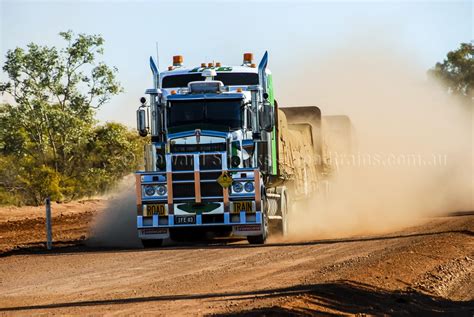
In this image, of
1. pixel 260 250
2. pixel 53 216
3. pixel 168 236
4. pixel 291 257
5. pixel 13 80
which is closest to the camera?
pixel 291 257

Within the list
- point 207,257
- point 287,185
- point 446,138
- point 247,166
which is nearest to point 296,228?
point 287,185

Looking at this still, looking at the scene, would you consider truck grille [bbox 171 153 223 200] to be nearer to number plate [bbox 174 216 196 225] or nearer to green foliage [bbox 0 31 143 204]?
number plate [bbox 174 216 196 225]

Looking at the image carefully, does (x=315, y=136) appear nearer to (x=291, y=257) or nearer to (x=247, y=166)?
(x=247, y=166)

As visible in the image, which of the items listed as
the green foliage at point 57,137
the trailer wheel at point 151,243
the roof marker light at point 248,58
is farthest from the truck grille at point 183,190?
the green foliage at point 57,137

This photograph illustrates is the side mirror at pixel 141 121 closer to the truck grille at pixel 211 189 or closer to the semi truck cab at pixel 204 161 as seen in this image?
the semi truck cab at pixel 204 161

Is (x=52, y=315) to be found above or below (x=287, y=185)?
below

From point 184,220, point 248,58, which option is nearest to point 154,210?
point 184,220

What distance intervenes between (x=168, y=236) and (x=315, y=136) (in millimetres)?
11075

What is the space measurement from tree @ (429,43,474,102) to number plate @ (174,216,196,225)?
6851 cm

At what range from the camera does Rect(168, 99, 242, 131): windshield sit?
2102 centimetres

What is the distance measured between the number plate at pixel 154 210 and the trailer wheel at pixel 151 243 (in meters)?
0.72

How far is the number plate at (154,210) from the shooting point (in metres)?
20.8

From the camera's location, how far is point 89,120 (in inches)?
1946

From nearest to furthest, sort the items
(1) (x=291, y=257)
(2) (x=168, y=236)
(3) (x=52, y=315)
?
(3) (x=52, y=315)
(1) (x=291, y=257)
(2) (x=168, y=236)
